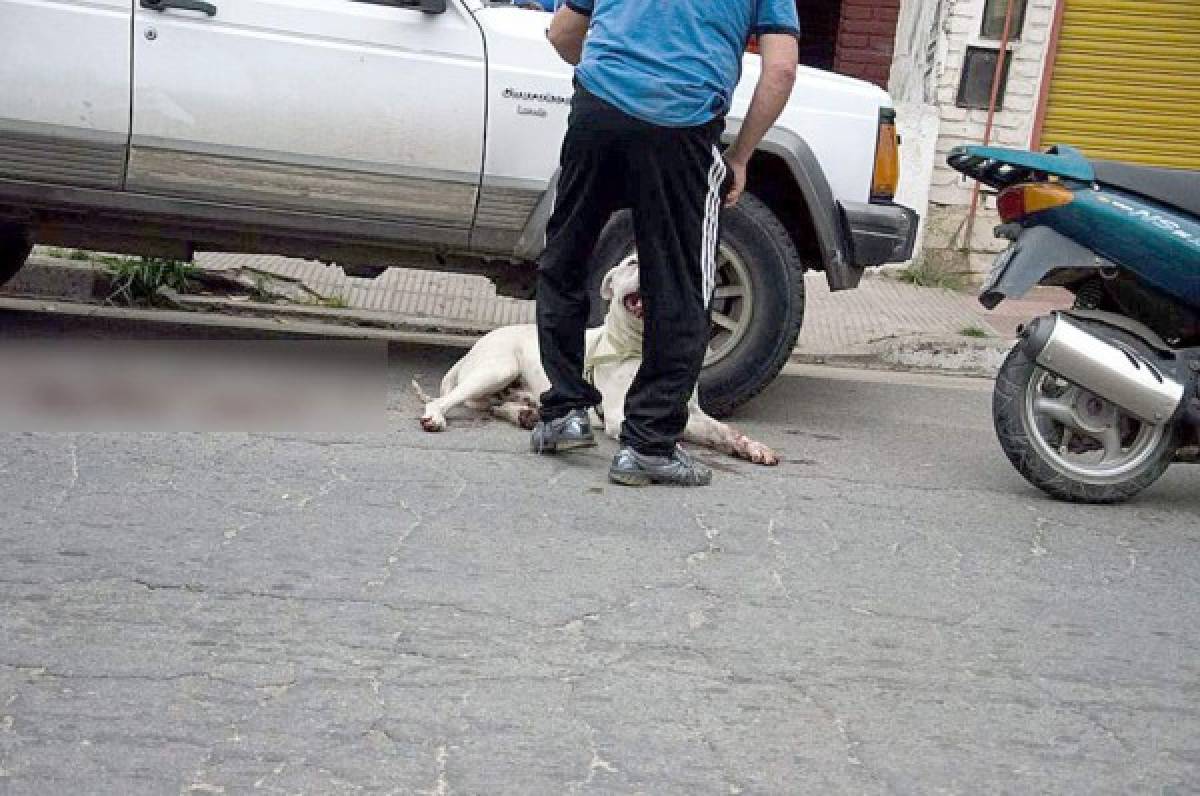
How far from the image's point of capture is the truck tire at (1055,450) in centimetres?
550

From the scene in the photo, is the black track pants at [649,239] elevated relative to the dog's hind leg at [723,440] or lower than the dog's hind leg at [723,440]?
elevated

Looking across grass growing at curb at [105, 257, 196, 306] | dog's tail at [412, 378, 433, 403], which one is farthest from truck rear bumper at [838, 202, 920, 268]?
grass growing at curb at [105, 257, 196, 306]

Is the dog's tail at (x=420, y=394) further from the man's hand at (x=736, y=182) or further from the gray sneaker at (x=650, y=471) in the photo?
the man's hand at (x=736, y=182)

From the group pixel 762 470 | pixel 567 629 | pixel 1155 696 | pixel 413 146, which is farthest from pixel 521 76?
pixel 1155 696

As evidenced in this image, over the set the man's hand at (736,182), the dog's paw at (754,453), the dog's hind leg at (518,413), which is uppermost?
the man's hand at (736,182)

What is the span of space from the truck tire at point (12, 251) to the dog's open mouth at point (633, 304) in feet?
9.49

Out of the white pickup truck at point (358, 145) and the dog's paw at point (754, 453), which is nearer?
the dog's paw at point (754, 453)

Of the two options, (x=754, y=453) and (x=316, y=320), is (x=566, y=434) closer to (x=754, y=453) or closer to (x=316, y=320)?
(x=754, y=453)

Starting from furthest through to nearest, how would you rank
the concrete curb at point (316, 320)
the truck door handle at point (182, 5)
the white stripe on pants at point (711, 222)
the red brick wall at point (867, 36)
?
the red brick wall at point (867, 36) < the concrete curb at point (316, 320) < the truck door handle at point (182, 5) < the white stripe on pants at point (711, 222)

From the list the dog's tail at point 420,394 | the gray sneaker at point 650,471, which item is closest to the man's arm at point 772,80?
the gray sneaker at point 650,471

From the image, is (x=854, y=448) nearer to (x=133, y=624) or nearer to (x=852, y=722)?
(x=852, y=722)

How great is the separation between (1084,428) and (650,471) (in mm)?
1447

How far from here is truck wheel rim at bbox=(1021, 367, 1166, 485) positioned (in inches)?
217

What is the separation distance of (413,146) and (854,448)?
200 cm
